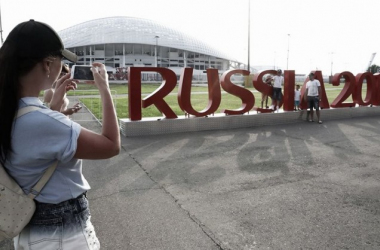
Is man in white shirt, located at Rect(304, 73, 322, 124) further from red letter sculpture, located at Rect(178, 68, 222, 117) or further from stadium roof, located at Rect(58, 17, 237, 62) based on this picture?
stadium roof, located at Rect(58, 17, 237, 62)

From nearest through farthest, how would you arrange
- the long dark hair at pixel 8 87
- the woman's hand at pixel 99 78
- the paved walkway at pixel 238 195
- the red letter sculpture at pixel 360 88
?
1. the long dark hair at pixel 8 87
2. the woman's hand at pixel 99 78
3. the paved walkway at pixel 238 195
4. the red letter sculpture at pixel 360 88

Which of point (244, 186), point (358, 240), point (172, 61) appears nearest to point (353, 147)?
point (244, 186)

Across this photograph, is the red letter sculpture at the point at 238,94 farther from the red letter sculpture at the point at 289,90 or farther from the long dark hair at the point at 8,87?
the long dark hair at the point at 8,87

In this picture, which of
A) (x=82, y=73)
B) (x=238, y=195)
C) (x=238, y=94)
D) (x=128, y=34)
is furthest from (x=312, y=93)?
(x=128, y=34)

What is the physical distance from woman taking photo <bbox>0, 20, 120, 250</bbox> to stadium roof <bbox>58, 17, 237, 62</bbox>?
78.0 meters

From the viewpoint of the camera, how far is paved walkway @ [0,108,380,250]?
3264 millimetres

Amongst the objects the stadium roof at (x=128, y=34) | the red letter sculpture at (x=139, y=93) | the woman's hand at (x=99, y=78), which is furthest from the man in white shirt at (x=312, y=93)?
the stadium roof at (x=128, y=34)

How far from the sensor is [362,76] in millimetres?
12672

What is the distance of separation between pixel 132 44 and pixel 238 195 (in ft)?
257

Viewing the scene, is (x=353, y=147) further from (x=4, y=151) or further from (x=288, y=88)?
(x=4, y=151)

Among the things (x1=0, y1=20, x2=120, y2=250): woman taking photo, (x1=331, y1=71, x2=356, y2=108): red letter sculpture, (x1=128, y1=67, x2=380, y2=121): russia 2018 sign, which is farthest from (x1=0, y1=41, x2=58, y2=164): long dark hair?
(x1=331, y1=71, x2=356, y2=108): red letter sculpture

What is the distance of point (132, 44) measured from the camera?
7781cm

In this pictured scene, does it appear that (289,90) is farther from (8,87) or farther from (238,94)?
(8,87)

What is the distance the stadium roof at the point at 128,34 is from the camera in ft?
247
